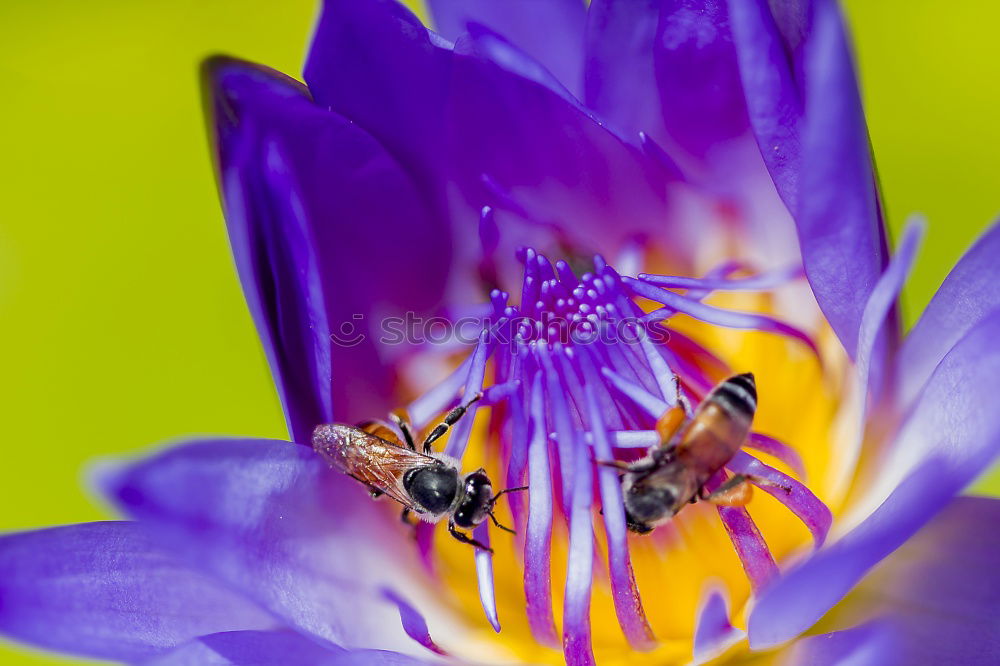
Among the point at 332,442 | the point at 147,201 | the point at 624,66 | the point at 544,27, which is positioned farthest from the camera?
the point at 147,201

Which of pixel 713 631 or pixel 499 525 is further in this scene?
pixel 499 525

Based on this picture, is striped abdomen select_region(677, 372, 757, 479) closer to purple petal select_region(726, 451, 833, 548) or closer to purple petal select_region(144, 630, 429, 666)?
purple petal select_region(726, 451, 833, 548)

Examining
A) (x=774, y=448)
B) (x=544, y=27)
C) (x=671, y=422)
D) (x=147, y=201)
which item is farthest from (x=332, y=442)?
(x=147, y=201)

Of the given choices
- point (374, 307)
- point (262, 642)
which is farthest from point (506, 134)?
point (262, 642)

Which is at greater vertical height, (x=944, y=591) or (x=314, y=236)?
(x=314, y=236)

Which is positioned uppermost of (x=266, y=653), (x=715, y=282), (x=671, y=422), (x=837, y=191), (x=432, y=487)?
(x=837, y=191)

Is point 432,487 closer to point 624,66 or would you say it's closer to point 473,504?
point 473,504
